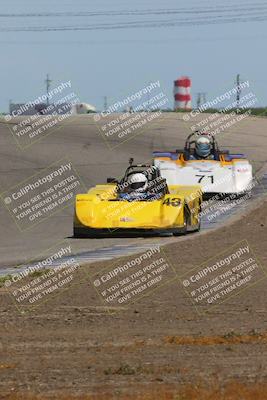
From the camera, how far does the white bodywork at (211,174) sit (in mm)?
33188

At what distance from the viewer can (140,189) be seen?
81.9ft

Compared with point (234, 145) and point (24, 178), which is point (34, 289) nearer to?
point (24, 178)

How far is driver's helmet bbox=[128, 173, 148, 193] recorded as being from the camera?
24953 mm

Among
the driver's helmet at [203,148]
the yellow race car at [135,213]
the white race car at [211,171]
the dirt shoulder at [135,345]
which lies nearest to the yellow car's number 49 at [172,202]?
the yellow race car at [135,213]

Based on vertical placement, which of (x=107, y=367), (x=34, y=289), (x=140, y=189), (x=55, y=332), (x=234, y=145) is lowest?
(x=234, y=145)

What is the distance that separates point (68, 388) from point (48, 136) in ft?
143

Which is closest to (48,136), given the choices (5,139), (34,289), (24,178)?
(5,139)

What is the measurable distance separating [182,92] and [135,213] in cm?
8377

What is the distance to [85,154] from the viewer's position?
1793 inches

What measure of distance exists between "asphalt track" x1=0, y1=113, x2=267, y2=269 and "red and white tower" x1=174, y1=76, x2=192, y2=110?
41.0 meters

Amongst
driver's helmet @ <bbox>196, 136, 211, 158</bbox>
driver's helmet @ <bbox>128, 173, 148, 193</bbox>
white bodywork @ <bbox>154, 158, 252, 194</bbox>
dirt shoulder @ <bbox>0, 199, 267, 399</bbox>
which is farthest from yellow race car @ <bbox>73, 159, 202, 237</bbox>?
driver's helmet @ <bbox>196, 136, 211, 158</bbox>
